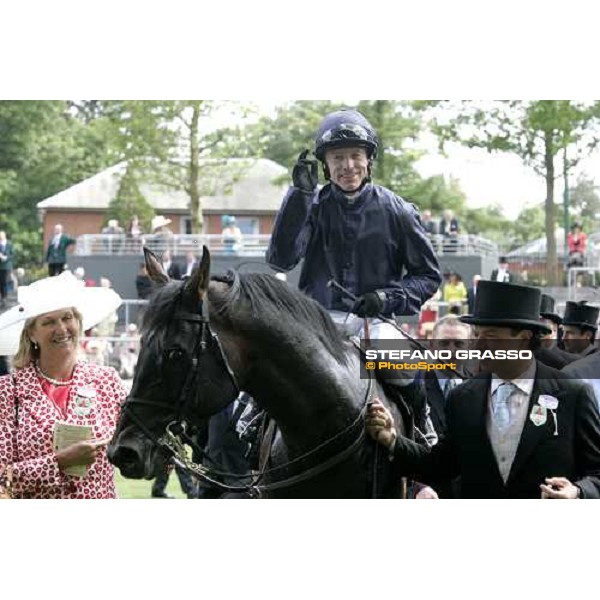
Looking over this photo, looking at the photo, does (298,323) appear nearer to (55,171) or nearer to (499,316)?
(499,316)

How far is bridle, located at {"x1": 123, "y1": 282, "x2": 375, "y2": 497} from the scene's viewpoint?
183 inches

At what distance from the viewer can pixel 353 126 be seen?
230 inches

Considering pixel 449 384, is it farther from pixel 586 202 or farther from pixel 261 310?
pixel 586 202

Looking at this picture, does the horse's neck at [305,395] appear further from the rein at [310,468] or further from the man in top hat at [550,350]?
the man in top hat at [550,350]

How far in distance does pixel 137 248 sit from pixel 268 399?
5849 mm

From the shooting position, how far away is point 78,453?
4.94 metres

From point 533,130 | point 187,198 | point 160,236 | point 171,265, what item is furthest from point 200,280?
point 533,130

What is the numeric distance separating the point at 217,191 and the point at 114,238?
11.5 feet

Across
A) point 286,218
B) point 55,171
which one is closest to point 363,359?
point 286,218

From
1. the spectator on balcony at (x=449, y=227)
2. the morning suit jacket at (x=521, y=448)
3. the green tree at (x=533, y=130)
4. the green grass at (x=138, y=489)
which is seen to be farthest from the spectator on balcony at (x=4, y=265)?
the morning suit jacket at (x=521, y=448)

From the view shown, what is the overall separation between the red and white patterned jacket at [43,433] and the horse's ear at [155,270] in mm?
678

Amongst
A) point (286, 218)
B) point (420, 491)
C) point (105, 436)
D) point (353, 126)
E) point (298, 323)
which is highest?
point (353, 126)

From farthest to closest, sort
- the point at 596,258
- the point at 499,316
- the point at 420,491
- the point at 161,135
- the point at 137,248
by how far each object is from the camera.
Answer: the point at 596,258 < the point at 161,135 < the point at 137,248 < the point at 420,491 < the point at 499,316

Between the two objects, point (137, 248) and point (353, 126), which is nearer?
point (353, 126)
